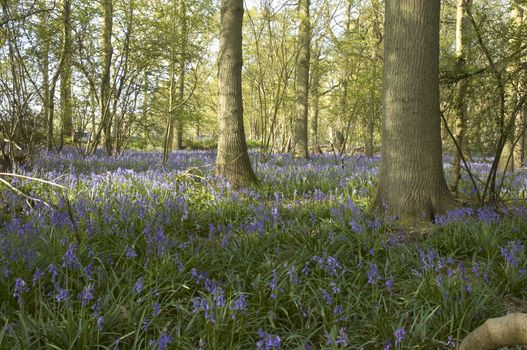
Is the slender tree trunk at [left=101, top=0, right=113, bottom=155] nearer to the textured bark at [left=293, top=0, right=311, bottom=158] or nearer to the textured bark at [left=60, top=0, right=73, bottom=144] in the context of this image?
the textured bark at [left=60, top=0, right=73, bottom=144]

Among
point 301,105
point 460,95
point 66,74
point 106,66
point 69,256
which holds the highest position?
point 106,66

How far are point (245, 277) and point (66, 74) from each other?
8577 mm

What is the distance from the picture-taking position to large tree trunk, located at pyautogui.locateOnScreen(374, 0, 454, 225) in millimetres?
4492

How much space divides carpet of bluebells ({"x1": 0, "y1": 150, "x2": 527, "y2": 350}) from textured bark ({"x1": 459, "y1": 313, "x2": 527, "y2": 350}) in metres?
0.76

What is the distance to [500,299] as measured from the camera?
9.54 ft

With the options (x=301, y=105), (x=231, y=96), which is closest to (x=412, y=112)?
(x=231, y=96)

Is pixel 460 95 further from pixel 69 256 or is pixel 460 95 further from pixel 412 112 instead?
pixel 69 256

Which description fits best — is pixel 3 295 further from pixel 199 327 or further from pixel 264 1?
pixel 264 1

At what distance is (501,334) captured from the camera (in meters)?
1.19

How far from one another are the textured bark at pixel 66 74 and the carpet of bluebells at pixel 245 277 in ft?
14.5

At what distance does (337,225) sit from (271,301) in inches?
71.5

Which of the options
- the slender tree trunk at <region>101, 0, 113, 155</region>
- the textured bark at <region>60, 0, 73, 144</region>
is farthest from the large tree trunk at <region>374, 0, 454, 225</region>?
the slender tree trunk at <region>101, 0, 113, 155</region>

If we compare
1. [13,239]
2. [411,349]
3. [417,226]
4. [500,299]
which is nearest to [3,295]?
[13,239]

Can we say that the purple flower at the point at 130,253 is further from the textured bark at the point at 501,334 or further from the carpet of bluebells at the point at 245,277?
the textured bark at the point at 501,334
